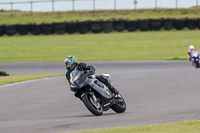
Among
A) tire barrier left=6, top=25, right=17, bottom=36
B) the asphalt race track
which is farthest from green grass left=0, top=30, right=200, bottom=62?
the asphalt race track

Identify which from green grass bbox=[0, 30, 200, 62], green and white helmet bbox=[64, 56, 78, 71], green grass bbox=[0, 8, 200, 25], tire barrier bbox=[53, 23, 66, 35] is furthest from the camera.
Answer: green grass bbox=[0, 8, 200, 25]

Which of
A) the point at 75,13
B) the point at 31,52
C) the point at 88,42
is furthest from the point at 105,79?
the point at 75,13

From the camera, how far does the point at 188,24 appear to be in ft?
129

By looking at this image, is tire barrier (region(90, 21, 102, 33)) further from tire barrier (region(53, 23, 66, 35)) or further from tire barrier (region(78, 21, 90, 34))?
tire barrier (region(53, 23, 66, 35))

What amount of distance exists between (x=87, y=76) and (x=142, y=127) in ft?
7.89

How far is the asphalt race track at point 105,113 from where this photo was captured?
8148mm

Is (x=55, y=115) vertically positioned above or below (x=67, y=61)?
below

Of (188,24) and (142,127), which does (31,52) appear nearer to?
(188,24)

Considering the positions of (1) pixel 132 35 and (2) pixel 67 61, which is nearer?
(2) pixel 67 61

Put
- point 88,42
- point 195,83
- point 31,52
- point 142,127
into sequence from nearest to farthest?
point 142,127 < point 195,83 < point 31,52 < point 88,42

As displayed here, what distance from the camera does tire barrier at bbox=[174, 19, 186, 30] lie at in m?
39.1

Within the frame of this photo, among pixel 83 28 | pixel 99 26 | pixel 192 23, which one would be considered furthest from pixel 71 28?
pixel 192 23

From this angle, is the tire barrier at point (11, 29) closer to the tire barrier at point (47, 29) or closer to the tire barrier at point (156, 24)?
the tire barrier at point (47, 29)

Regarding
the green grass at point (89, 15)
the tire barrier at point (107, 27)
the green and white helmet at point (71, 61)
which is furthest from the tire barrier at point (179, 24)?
the green and white helmet at point (71, 61)
